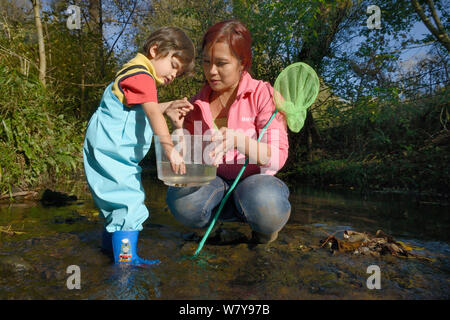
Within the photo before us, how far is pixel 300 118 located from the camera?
213cm

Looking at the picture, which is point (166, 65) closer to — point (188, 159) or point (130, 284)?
point (188, 159)

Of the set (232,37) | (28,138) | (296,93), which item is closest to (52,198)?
(28,138)

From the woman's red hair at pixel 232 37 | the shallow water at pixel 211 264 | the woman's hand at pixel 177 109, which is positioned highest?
the woman's red hair at pixel 232 37

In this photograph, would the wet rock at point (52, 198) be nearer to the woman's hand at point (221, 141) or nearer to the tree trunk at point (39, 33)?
the tree trunk at point (39, 33)

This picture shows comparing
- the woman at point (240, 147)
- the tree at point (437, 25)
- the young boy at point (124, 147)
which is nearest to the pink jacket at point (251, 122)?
the woman at point (240, 147)

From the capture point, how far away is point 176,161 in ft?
5.57

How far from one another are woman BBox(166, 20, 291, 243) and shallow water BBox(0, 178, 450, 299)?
23 cm

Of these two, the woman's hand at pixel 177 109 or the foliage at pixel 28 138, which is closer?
the woman's hand at pixel 177 109

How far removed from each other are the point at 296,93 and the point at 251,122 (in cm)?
35

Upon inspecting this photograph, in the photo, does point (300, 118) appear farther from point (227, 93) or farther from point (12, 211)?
point (12, 211)

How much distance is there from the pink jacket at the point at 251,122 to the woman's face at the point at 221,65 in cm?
11

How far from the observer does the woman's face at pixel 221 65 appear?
2.01 m

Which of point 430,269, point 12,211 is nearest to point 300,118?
point 430,269
